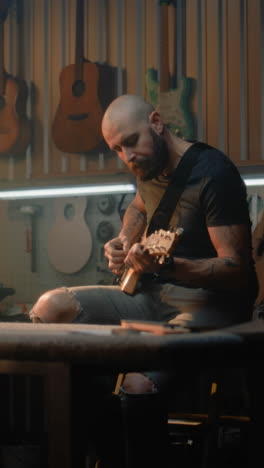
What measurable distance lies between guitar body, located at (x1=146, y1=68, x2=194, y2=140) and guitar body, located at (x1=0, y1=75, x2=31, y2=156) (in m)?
0.78

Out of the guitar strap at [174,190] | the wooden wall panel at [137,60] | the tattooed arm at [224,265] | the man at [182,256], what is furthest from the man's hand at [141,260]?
the wooden wall panel at [137,60]

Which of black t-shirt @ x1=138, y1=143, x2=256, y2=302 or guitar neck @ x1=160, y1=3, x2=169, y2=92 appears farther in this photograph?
guitar neck @ x1=160, y1=3, x2=169, y2=92

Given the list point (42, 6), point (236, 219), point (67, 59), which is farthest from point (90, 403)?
point (42, 6)

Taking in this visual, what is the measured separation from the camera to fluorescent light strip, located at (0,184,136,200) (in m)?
3.30

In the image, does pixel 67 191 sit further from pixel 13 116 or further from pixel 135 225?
pixel 135 225

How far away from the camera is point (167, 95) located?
3334mm

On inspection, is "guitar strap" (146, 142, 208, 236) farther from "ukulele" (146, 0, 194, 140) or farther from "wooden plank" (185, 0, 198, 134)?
"wooden plank" (185, 0, 198, 134)

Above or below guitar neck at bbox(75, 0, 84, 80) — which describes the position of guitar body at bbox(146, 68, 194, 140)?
below

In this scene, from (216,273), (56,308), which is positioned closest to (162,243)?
(216,273)

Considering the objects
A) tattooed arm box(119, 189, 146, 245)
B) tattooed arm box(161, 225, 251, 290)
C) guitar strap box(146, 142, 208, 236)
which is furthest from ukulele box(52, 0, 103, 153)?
tattooed arm box(161, 225, 251, 290)

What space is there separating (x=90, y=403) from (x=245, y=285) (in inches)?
23.6

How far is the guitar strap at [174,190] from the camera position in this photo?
205 cm

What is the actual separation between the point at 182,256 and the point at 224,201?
0.22 metres

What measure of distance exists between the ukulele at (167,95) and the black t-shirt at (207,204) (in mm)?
1236
